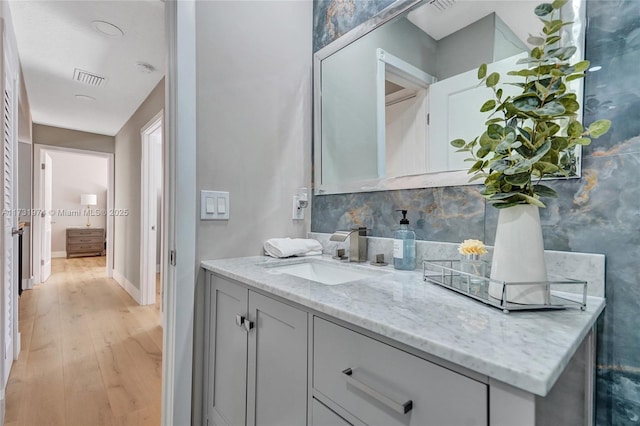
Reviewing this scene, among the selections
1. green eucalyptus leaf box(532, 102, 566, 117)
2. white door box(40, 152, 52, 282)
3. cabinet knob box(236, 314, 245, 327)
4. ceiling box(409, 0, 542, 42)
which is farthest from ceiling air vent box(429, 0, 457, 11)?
white door box(40, 152, 52, 282)

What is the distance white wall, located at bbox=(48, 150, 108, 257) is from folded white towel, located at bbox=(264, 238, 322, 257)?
23.4 feet

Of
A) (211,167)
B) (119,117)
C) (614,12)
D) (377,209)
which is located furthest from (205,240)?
(119,117)

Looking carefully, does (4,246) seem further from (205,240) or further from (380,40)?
(380,40)

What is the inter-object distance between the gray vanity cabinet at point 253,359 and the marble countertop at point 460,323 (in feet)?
0.32

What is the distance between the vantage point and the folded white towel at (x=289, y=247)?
1418 millimetres

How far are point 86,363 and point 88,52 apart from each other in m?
2.41

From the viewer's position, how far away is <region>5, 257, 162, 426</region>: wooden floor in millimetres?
1667

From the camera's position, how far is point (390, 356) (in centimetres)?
60

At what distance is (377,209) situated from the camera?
1399 mm

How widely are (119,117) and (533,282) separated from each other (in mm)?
4854

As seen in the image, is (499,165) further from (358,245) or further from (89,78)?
(89,78)

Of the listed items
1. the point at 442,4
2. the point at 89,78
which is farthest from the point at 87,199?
the point at 442,4

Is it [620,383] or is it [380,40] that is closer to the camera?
[620,383]

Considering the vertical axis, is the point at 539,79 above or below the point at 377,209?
above
